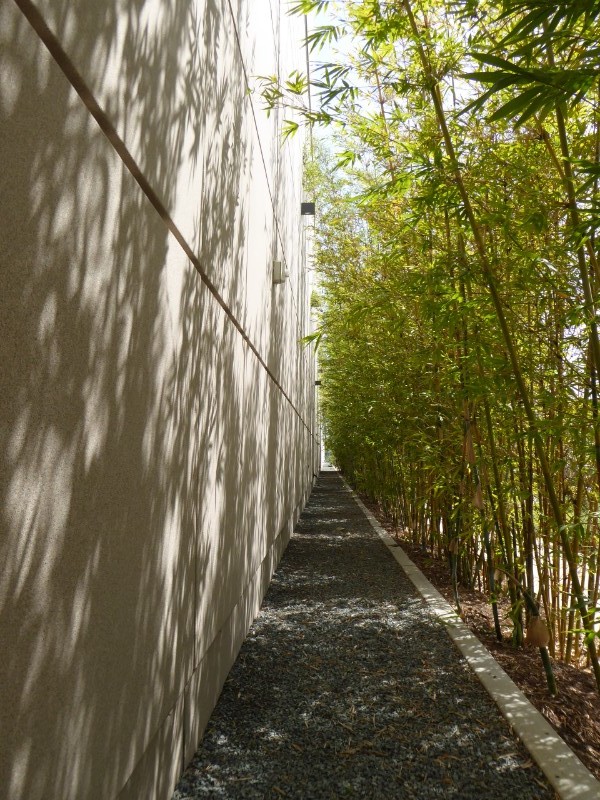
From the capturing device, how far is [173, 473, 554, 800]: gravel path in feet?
6.38

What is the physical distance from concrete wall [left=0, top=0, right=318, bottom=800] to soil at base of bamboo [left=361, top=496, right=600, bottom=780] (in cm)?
129

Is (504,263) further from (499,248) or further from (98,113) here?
(98,113)

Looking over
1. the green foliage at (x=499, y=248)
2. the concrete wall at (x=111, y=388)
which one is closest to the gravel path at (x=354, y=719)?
the concrete wall at (x=111, y=388)

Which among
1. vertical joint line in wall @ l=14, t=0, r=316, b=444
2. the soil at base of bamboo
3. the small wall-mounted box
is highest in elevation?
the small wall-mounted box

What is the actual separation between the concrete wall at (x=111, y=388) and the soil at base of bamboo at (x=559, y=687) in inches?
50.8

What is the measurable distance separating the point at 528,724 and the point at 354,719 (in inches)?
24.0

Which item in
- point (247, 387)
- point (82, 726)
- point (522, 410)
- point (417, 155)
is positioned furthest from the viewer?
point (247, 387)

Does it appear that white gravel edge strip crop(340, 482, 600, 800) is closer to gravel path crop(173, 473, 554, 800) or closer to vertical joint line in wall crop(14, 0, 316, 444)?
gravel path crop(173, 473, 554, 800)

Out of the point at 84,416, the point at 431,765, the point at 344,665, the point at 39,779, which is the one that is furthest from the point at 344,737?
the point at 84,416

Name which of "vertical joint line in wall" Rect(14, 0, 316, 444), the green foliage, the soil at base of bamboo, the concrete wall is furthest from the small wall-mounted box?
"vertical joint line in wall" Rect(14, 0, 316, 444)

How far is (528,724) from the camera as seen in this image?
7.59 feet

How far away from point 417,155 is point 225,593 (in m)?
2.00

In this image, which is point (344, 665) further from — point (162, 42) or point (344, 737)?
point (162, 42)

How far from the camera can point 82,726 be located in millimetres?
1149
